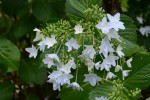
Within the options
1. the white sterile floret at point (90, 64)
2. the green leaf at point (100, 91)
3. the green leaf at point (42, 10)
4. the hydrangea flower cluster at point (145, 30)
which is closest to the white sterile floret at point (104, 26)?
the white sterile floret at point (90, 64)

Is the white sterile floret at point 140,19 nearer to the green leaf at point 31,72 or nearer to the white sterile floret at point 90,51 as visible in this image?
the green leaf at point 31,72

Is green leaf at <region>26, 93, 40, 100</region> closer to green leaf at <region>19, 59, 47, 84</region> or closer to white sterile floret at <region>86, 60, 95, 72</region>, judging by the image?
green leaf at <region>19, 59, 47, 84</region>

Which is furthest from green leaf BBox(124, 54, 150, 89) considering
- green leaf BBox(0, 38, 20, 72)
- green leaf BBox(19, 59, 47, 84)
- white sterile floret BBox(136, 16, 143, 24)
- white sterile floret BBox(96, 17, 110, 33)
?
white sterile floret BBox(136, 16, 143, 24)

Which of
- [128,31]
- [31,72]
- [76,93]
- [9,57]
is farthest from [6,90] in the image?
[128,31]

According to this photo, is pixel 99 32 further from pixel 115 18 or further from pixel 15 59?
pixel 15 59

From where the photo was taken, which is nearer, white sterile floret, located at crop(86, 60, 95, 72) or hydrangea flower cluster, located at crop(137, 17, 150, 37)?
white sterile floret, located at crop(86, 60, 95, 72)

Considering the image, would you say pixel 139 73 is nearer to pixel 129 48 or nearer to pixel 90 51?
pixel 129 48

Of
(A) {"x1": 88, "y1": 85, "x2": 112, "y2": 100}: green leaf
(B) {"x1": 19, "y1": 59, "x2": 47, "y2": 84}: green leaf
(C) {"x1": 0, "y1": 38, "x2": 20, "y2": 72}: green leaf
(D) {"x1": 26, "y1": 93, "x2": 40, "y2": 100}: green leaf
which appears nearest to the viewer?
(A) {"x1": 88, "y1": 85, "x2": 112, "y2": 100}: green leaf

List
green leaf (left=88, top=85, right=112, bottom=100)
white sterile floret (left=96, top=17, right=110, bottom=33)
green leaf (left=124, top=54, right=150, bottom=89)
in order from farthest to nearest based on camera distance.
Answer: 1. green leaf (left=124, top=54, right=150, bottom=89)
2. green leaf (left=88, top=85, right=112, bottom=100)
3. white sterile floret (left=96, top=17, right=110, bottom=33)
